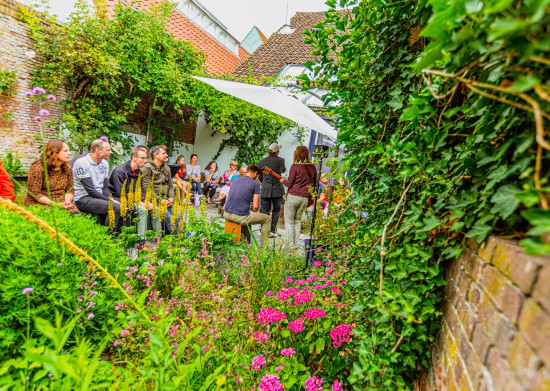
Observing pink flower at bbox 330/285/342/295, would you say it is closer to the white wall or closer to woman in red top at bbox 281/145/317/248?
woman in red top at bbox 281/145/317/248

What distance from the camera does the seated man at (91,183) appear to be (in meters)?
4.13

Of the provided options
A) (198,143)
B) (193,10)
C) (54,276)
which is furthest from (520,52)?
(193,10)

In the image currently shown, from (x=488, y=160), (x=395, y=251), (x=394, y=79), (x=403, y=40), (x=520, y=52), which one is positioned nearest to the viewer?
(x=520, y=52)

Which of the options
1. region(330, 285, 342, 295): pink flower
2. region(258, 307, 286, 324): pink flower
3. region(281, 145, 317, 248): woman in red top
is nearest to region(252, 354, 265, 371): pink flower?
region(258, 307, 286, 324): pink flower

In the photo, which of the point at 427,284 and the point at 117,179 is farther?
the point at 117,179

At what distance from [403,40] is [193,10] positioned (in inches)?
610

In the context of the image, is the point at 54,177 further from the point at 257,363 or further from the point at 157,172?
the point at 257,363

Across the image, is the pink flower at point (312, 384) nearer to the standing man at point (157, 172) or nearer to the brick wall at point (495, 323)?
the brick wall at point (495, 323)

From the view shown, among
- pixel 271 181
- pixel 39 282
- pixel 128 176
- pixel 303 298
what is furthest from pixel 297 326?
pixel 271 181

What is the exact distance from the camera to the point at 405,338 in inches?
54.9

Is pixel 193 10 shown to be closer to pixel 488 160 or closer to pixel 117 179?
pixel 117 179

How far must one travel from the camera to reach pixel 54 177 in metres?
3.65

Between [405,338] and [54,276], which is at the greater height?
[405,338]

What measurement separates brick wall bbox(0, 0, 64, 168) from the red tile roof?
23.0 ft
